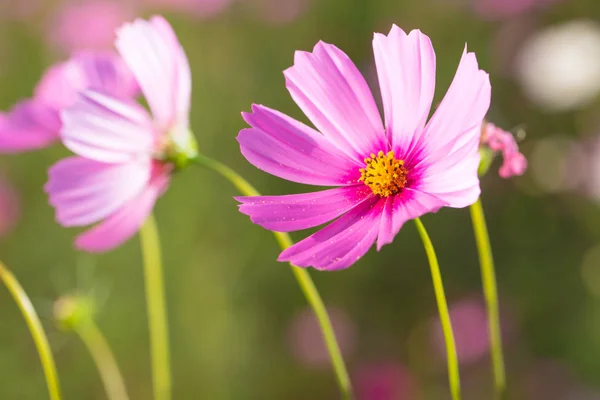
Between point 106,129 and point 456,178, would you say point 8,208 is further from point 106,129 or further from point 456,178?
point 456,178

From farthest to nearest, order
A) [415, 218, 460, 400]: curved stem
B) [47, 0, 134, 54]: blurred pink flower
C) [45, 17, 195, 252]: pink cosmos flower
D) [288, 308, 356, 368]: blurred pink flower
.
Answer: [47, 0, 134, 54]: blurred pink flower < [288, 308, 356, 368]: blurred pink flower < [45, 17, 195, 252]: pink cosmos flower < [415, 218, 460, 400]: curved stem

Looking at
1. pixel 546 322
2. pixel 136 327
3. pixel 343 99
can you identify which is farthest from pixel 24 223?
pixel 343 99

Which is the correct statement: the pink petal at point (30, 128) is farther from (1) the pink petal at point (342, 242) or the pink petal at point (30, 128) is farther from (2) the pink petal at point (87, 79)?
(1) the pink petal at point (342, 242)

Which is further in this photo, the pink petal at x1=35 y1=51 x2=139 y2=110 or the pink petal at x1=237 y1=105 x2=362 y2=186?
the pink petal at x1=35 y1=51 x2=139 y2=110

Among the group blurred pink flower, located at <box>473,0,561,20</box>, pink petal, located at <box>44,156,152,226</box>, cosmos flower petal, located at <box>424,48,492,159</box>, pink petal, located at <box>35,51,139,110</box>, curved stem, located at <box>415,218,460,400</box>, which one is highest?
blurred pink flower, located at <box>473,0,561,20</box>

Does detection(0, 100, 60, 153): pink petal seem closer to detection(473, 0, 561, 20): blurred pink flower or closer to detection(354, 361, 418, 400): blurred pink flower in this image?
detection(354, 361, 418, 400): blurred pink flower

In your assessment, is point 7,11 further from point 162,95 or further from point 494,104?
point 162,95

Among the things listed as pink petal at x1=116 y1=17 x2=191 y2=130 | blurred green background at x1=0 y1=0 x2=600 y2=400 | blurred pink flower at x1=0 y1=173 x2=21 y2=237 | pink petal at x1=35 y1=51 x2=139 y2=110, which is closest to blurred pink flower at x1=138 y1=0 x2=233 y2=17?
blurred green background at x1=0 y1=0 x2=600 y2=400
